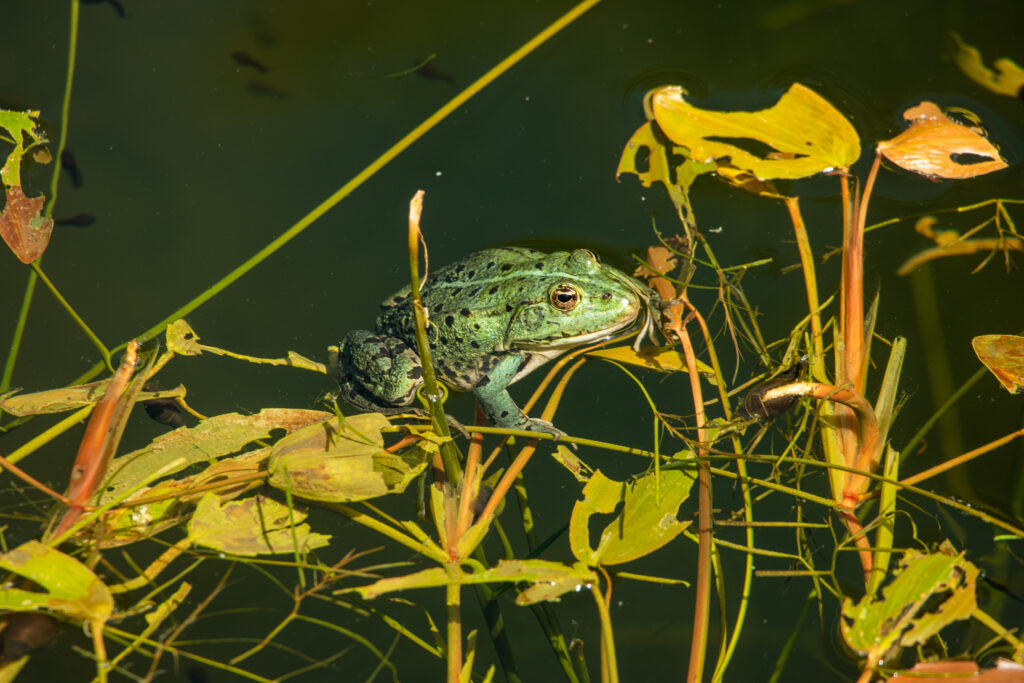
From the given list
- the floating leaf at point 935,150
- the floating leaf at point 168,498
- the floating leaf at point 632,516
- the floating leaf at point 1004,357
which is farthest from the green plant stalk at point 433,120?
the floating leaf at point 1004,357

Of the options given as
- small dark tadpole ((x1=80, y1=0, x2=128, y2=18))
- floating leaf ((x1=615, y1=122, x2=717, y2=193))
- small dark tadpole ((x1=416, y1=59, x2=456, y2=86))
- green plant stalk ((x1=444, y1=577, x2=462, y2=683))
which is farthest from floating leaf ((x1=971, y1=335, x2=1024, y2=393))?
small dark tadpole ((x1=80, y1=0, x2=128, y2=18))

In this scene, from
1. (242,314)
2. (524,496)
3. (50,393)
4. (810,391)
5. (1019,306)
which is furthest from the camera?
(242,314)

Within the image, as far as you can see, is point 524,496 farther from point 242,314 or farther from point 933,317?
point 933,317

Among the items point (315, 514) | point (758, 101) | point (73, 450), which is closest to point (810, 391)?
point (758, 101)

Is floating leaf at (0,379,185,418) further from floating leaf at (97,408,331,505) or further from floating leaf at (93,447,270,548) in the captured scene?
floating leaf at (93,447,270,548)

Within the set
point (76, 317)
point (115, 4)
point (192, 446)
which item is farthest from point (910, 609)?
point (115, 4)

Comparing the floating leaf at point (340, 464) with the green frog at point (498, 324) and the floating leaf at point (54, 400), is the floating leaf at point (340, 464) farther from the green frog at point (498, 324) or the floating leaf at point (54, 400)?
the floating leaf at point (54, 400)

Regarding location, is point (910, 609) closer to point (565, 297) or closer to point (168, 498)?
point (565, 297)
